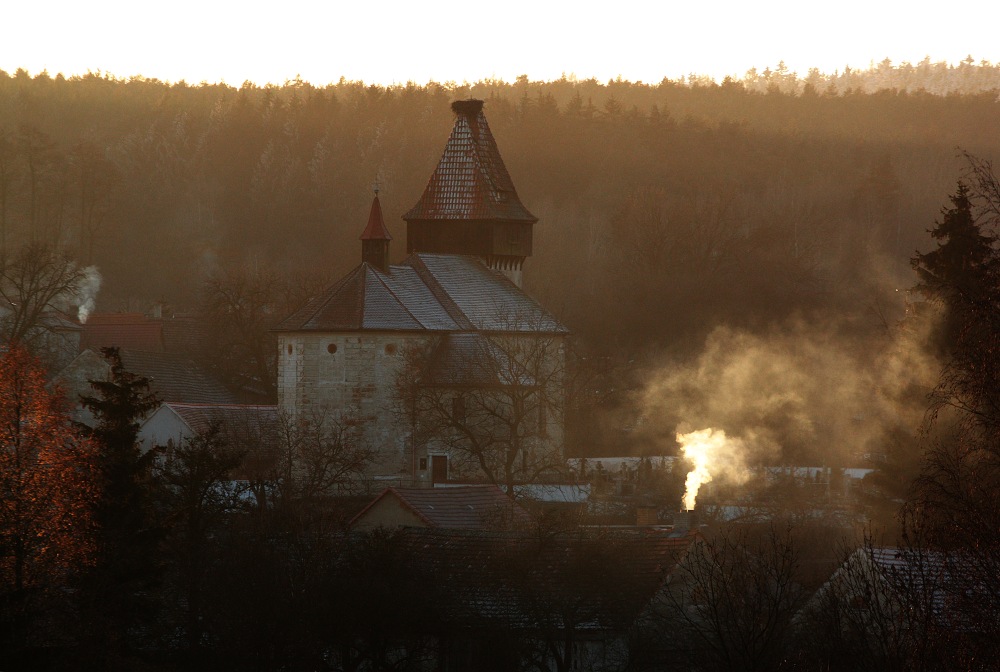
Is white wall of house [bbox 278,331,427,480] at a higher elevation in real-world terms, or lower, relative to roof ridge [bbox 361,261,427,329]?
lower

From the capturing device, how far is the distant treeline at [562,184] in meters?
80.4

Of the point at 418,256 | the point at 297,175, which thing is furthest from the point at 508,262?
the point at 297,175

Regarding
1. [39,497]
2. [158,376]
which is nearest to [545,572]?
[39,497]

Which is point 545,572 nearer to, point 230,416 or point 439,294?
point 230,416

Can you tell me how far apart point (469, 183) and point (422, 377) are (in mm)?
9914

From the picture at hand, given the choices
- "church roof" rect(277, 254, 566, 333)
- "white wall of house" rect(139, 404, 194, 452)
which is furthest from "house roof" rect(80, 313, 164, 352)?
"white wall of house" rect(139, 404, 194, 452)

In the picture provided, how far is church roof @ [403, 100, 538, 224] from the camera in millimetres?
56250

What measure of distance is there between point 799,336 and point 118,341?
2799 cm

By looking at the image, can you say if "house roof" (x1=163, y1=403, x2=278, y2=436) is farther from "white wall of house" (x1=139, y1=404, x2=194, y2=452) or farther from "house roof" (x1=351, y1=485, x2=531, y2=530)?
"house roof" (x1=351, y1=485, x2=531, y2=530)

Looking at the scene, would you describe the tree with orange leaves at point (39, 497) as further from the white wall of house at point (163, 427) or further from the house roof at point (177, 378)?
the house roof at point (177, 378)

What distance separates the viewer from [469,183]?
2228 inches

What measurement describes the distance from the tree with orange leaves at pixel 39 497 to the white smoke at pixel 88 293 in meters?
43.8

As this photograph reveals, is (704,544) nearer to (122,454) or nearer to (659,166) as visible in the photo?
(122,454)

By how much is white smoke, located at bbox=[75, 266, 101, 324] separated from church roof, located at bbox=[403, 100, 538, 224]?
21768 millimetres
